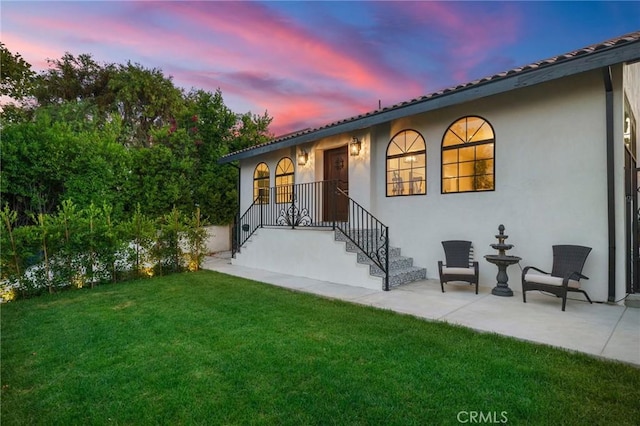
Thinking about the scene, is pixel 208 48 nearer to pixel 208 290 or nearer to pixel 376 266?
pixel 208 290

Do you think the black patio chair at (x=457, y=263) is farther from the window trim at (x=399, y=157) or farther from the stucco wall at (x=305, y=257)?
the window trim at (x=399, y=157)

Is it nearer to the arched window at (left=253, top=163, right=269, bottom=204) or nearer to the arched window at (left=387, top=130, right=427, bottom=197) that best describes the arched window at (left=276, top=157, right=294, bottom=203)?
the arched window at (left=253, top=163, right=269, bottom=204)

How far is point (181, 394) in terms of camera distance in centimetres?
238

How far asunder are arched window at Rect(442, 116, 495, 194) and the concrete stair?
172 cm

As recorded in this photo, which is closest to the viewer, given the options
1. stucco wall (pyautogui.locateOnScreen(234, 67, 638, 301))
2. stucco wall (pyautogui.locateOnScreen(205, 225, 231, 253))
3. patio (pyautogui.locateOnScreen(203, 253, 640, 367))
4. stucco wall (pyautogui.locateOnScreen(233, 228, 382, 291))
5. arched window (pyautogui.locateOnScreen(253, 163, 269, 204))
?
patio (pyautogui.locateOnScreen(203, 253, 640, 367))

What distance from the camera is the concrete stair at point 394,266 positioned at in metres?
6.08

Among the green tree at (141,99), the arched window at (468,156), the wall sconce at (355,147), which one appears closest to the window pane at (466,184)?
the arched window at (468,156)

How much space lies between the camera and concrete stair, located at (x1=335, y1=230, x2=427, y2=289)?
6.08 metres

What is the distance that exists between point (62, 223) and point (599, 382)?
26.0ft

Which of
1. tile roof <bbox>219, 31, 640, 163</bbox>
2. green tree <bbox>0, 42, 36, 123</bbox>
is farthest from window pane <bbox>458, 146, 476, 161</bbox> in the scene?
green tree <bbox>0, 42, 36, 123</bbox>

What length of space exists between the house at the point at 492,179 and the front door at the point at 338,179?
0.04 meters

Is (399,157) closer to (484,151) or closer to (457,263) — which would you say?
(484,151)

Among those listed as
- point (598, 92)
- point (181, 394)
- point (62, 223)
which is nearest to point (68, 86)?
point (62, 223)

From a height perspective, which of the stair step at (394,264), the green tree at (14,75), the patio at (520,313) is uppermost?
the green tree at (14,75)
